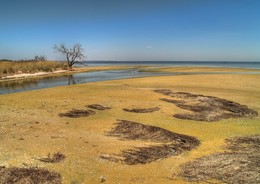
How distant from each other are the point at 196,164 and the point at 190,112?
10193 mm

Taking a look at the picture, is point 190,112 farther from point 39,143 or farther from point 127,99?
point 39,143

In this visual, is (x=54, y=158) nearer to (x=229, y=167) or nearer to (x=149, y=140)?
(x=149, y=140)

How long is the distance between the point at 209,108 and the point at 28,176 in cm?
1578

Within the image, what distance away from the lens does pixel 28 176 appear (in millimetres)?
10031

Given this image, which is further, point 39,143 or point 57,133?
point 57,133

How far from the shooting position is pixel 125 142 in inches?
546

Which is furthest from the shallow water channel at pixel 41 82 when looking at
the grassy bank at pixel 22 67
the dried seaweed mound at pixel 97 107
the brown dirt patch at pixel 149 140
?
the brown dirt patch at pixel 149 140

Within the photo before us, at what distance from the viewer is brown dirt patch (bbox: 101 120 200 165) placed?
12.0 metres

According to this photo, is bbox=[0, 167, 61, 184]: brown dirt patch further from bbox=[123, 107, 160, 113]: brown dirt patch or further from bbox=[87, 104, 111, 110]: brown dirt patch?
bbox=[87, 104, 111, 110]: brown dirt patch

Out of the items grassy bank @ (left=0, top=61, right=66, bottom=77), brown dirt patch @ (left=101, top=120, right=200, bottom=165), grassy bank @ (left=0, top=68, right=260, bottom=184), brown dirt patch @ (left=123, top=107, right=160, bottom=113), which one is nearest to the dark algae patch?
grassy bank @ (left=0, top=68, right=260, bottom=184)

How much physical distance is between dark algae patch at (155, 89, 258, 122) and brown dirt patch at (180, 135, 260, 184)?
22.1 ft

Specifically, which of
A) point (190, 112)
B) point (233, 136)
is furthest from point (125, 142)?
point (190, 112)

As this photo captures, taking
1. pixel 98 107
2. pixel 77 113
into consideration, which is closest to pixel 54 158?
pixel 77 113

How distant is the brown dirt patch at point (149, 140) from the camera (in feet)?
39.3
